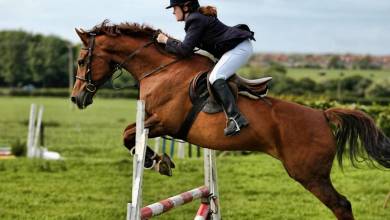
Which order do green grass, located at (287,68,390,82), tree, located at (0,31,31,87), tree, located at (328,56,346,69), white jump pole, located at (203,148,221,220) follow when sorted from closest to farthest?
1. white jump pole, located at (203,148,221,220)
2. tree, located at (328,56,346,69)
3. green grass, located at (287,68,390,82)
4. tree, located at (0,31,31,87)

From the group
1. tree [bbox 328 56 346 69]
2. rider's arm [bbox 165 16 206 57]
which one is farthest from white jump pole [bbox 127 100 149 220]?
tree [bbox 328 56 346 69]

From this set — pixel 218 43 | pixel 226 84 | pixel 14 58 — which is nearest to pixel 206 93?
pixel 226 84

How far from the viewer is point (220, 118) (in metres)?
5.64

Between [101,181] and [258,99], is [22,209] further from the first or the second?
[258,99]

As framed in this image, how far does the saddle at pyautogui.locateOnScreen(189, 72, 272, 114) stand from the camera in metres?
5.68

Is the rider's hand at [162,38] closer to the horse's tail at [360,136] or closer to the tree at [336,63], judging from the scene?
the horse's tail at [360,136]

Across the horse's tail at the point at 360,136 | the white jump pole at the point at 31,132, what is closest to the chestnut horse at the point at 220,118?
the horse's tail at the point at 360,136

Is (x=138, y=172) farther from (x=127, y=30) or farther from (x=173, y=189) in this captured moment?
(x=173, y=189)

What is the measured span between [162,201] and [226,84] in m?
1.16

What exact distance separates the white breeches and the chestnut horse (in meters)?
0.24

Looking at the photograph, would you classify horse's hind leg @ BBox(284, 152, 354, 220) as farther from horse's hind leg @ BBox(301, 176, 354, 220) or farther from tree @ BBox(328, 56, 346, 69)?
tree @ BBox(328, 56, 346, 69)

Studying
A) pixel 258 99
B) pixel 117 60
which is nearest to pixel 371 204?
pixel 258 99

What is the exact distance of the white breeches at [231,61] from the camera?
5.64m

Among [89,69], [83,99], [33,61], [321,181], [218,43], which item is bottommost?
[321,181]
